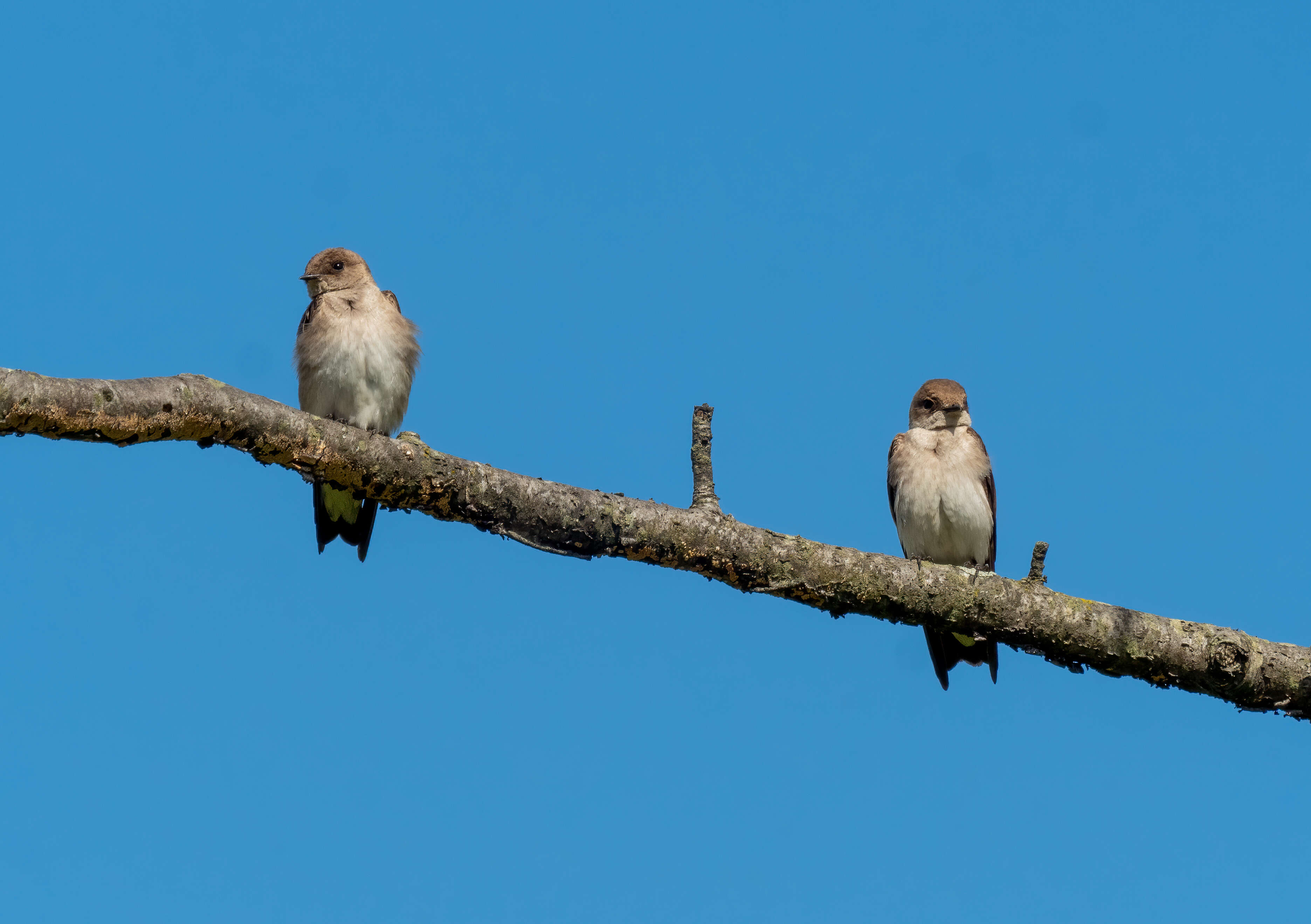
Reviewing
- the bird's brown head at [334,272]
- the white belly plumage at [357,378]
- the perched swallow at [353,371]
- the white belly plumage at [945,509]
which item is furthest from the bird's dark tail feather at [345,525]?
the white belly plumage at [945,509]

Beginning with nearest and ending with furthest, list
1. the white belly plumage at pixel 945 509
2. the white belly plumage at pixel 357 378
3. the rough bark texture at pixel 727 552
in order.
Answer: the rough bark texture at pixel 727 552 < the white belly plumage at pixel 357 378 < the white belly plumage at pixel 945 509

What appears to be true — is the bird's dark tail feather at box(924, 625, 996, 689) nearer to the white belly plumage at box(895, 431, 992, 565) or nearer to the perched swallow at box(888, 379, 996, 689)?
the perched swallow at box(888, 379, 996, 689)

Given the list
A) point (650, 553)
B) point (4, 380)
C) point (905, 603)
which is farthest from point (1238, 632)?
point (4, 380)

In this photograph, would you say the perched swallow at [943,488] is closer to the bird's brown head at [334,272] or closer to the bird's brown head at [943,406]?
the bird's brown head at [943,406]

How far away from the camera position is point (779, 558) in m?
5.68

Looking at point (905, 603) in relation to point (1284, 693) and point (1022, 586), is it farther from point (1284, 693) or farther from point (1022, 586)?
point (1284, 693)

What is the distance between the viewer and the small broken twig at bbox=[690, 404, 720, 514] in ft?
18.9

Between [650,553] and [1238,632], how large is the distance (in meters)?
2.96

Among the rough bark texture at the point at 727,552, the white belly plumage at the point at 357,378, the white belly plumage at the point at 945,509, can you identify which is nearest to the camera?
the rough bark texture at the point at 727,552

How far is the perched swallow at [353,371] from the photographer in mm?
8141

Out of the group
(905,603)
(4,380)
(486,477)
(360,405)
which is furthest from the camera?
(360,405)

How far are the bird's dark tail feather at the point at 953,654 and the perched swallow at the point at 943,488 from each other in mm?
10

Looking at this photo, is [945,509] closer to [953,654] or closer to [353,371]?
[953,654]

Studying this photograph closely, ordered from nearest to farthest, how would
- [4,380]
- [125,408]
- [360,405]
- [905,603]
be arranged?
[4,380] → [125,408] → [905,603] → [360,405]
